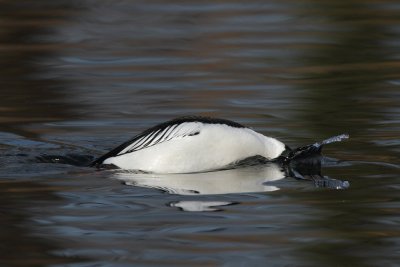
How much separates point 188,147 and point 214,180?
36cm

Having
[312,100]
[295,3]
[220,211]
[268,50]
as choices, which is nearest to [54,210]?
[220,211]

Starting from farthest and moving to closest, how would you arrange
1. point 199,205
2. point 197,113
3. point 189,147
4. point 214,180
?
point 197,113
point 189,147
point 214,180
point 199,205

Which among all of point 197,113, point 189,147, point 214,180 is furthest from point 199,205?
point 197,113

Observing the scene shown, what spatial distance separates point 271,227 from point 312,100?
4517 mm

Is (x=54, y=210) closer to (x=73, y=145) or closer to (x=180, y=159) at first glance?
(x=180, y=159)

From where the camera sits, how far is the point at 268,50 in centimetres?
1420

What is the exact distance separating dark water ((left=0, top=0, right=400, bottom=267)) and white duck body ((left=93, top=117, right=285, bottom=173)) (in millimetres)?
154

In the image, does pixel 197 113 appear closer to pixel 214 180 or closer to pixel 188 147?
pixel 188 147

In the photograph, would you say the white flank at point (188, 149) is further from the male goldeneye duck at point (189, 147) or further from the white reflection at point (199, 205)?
the white reflection at point (199, 205)

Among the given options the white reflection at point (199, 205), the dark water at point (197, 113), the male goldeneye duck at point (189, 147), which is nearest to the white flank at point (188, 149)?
the male goldeneye duck at point (189, 147)

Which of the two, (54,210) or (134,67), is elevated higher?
(134,67)

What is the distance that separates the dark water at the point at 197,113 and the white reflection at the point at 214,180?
0.08 feet

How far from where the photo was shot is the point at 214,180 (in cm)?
843

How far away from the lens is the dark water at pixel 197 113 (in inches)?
269
